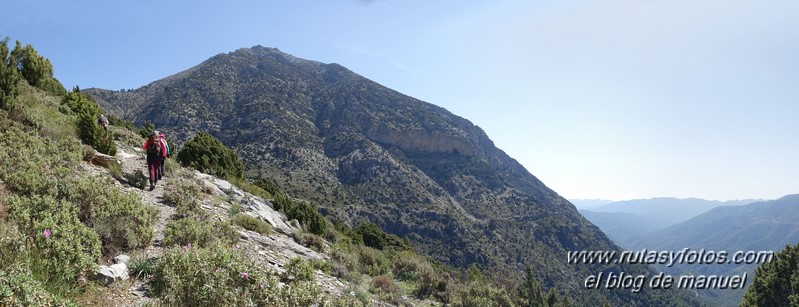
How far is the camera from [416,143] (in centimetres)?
12512

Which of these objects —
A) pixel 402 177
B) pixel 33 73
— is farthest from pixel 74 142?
pixel 402 177

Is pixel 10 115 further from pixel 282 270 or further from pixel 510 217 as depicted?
pixel 510 217

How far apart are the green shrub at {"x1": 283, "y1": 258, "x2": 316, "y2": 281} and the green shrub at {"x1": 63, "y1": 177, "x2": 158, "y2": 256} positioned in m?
2.35

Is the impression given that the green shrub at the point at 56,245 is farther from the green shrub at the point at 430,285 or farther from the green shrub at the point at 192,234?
the green shrub at the point at 430,285

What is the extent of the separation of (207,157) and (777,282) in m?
41.8

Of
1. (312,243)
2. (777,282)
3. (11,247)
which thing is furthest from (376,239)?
(777,282)

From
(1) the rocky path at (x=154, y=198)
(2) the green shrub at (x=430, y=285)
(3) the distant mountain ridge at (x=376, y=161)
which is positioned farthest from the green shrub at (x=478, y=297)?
(3) the distant mountain ridge at (x=376, y=161)

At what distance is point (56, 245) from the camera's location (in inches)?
170

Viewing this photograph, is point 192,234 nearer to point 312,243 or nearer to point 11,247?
point 11,247

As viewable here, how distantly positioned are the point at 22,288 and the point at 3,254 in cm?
105

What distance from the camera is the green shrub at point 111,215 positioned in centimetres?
589

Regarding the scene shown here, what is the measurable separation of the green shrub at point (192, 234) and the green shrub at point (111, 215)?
1.08 ft

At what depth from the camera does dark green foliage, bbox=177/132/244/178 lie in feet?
59.6

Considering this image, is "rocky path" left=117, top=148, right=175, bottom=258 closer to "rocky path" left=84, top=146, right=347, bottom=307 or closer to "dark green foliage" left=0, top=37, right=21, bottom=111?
"rocky path" left=84, top=146, right=347, bottom=307
